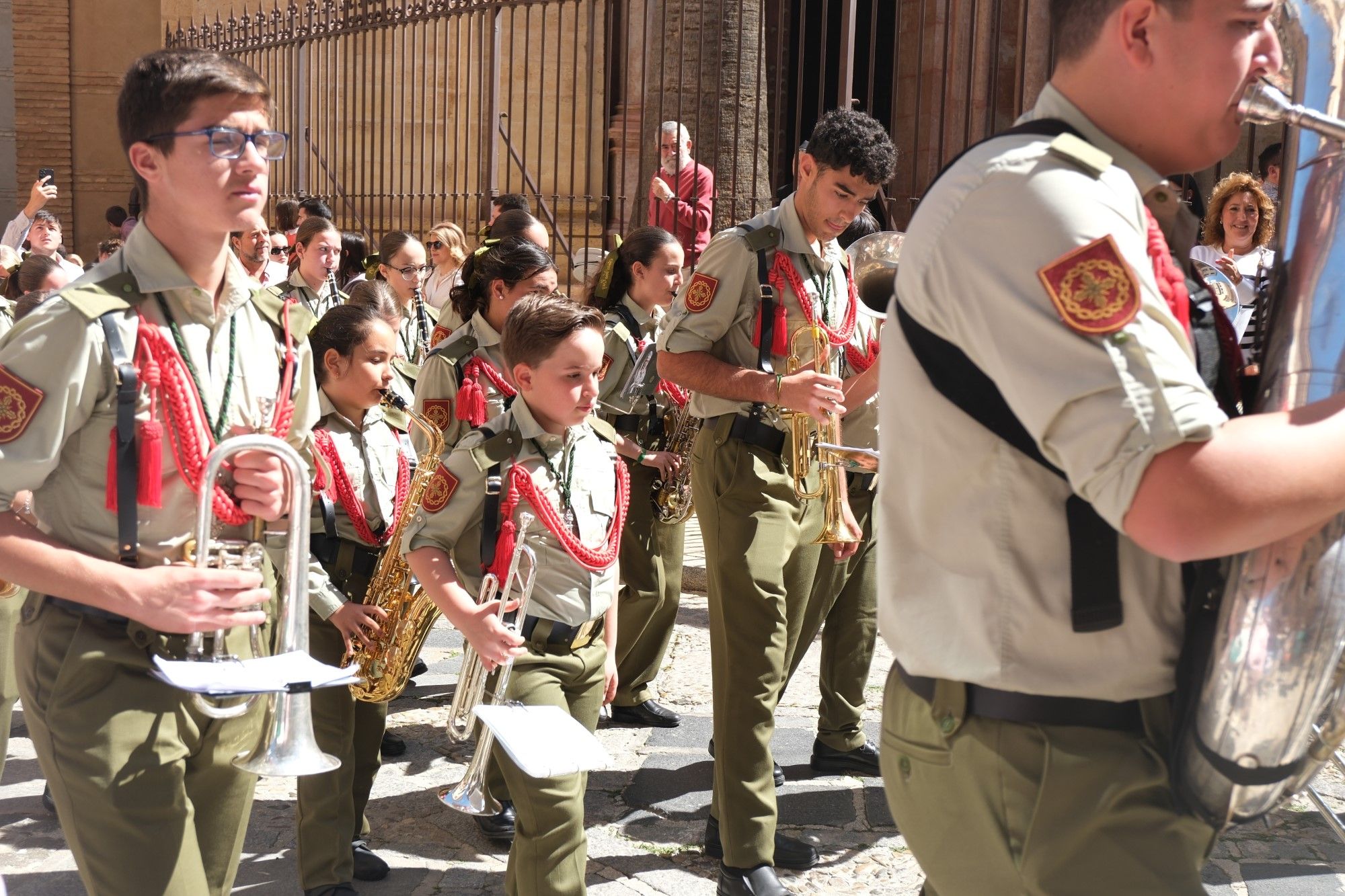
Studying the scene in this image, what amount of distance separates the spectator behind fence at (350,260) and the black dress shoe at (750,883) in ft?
17.7

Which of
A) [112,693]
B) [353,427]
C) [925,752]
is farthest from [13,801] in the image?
[925,752]

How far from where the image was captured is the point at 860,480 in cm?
545

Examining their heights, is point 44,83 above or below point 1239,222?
above

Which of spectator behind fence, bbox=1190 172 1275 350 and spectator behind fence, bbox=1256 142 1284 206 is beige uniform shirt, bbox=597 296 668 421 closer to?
spectator behind fence, bbox=1190 172 1275 350

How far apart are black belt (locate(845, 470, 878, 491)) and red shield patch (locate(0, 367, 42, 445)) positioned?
11.2 ft

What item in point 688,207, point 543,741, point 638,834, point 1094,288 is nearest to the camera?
point 1094,288

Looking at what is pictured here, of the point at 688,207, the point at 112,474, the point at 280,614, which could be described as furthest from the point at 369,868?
the point at 688,207

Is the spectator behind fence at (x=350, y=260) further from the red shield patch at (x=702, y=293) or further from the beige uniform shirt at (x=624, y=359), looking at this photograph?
the red shield patch at (x=702, y=293)

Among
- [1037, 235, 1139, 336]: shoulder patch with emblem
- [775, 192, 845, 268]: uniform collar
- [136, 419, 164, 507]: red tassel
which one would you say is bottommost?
[136, 419, 164, 507]: red tassel

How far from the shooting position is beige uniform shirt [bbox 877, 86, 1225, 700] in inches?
61.9

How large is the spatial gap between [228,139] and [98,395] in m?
0.50

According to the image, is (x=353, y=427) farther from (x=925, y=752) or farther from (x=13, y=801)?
(x=925, y=752)

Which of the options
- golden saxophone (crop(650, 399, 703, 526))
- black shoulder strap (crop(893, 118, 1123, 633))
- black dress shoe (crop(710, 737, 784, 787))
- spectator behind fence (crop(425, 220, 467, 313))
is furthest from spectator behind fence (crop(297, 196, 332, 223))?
black shoulder strap (crop(893, 118, 1123, 633))

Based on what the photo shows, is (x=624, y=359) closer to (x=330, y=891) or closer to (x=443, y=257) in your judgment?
(x=330, y=891)
